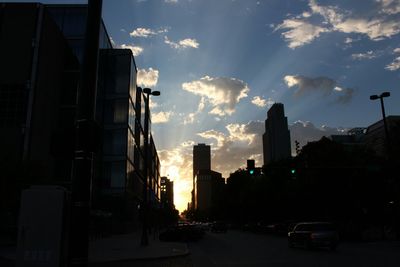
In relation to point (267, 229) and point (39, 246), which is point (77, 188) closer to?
point (39, 246)

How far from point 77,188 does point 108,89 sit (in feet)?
197

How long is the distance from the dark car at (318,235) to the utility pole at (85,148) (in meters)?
22.1

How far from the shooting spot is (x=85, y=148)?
5551 mm

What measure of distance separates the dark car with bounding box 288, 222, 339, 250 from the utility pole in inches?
871

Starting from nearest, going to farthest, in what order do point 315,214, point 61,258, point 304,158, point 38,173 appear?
point 61,258, point 38,173, point 315,214, point 304,158

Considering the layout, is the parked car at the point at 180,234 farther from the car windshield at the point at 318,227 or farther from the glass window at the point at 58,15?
the glass window at the point at 58,15

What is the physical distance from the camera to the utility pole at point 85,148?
5.16 m

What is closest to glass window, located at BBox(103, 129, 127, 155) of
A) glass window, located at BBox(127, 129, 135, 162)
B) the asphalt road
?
glass window, located at BBox(127, 129, 135, 162)

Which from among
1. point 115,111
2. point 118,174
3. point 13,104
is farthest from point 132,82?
point 13,104

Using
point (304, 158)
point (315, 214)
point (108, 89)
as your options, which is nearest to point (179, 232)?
point (315, 214)

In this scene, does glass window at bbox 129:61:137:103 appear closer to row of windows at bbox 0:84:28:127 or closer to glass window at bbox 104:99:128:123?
glass window at bbox 104:99:128:123

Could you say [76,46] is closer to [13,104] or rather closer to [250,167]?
[13,104]

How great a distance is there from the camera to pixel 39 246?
283 inches

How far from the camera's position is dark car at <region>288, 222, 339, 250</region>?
993 inches
